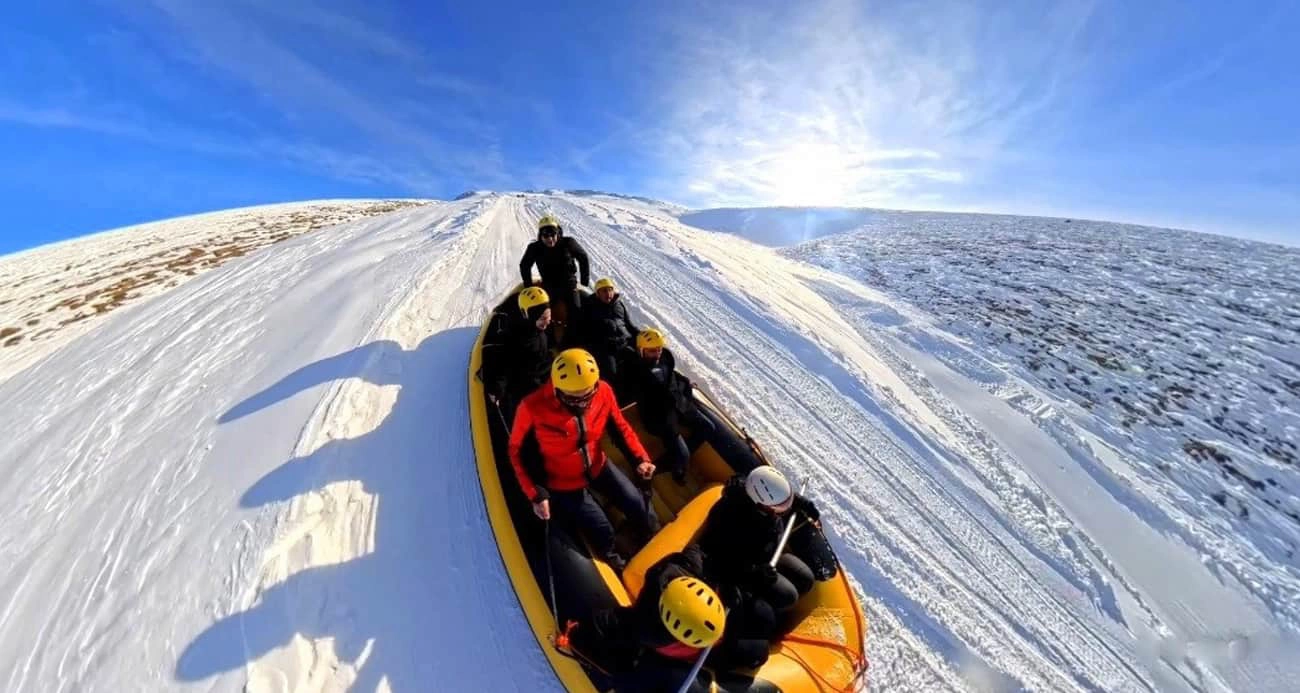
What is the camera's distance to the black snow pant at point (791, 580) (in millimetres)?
3039

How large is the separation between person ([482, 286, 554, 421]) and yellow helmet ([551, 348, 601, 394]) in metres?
1.51

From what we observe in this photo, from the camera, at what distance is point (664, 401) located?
184 inches

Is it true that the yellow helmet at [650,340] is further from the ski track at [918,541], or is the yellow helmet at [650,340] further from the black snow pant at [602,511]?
the ski track at [918,541]

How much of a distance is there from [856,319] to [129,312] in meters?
14.2

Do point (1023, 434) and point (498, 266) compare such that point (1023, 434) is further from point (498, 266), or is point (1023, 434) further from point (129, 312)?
point (129, 312)

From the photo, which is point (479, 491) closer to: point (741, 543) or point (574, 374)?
point (574, 374)

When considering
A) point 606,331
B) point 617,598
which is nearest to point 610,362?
point 606,331

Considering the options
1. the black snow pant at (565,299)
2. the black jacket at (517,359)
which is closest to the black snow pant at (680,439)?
the black jacket at (517,359)

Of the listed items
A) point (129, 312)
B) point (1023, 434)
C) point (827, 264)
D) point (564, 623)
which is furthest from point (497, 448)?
point (827, 264)

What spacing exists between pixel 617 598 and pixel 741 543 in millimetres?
876

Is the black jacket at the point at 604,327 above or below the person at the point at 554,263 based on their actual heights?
below

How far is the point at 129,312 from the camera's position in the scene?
9641 millimetres

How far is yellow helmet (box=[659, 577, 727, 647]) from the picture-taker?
A: 87.3 inches

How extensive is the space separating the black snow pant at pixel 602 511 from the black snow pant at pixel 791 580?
1.08m
